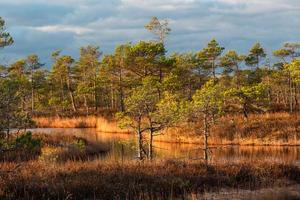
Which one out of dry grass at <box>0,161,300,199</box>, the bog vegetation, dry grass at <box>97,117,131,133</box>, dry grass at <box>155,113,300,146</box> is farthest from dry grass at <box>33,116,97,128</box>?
dry grass at <box>0,161,300,199</box>

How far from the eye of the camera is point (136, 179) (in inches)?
574

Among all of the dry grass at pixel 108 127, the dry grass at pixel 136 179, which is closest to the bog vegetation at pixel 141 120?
the dry grass at pixel 136 179

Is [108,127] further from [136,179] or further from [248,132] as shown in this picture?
[136,179]

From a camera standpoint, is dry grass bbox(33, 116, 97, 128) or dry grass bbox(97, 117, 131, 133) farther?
dry grass bbox(33, 116, 97, 128)

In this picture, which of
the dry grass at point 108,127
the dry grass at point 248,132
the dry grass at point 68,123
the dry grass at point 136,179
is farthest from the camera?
the dry grass at point 68,123

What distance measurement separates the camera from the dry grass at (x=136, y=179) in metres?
12.8

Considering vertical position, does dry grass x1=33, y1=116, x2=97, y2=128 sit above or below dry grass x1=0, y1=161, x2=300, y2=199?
below

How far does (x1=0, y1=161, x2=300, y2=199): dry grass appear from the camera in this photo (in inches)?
506

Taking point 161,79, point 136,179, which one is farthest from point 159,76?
point 136,179

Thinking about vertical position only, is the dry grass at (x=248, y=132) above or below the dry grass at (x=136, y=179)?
below

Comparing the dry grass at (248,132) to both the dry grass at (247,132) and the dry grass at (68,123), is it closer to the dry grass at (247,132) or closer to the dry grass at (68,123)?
the dry grass at (247,132)

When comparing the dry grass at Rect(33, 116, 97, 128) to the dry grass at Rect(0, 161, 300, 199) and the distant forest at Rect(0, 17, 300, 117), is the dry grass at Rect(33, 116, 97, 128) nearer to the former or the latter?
the distant forest at Rect(0, 17, 300, 117)

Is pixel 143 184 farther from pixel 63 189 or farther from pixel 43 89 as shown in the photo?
pixel 43 89

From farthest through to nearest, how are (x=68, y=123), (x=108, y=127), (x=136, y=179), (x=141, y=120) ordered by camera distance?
1. (x=68, y=123)
2. (x=108, y=127)
3. (x=141, y=120)
4. (x=136, y=179)
